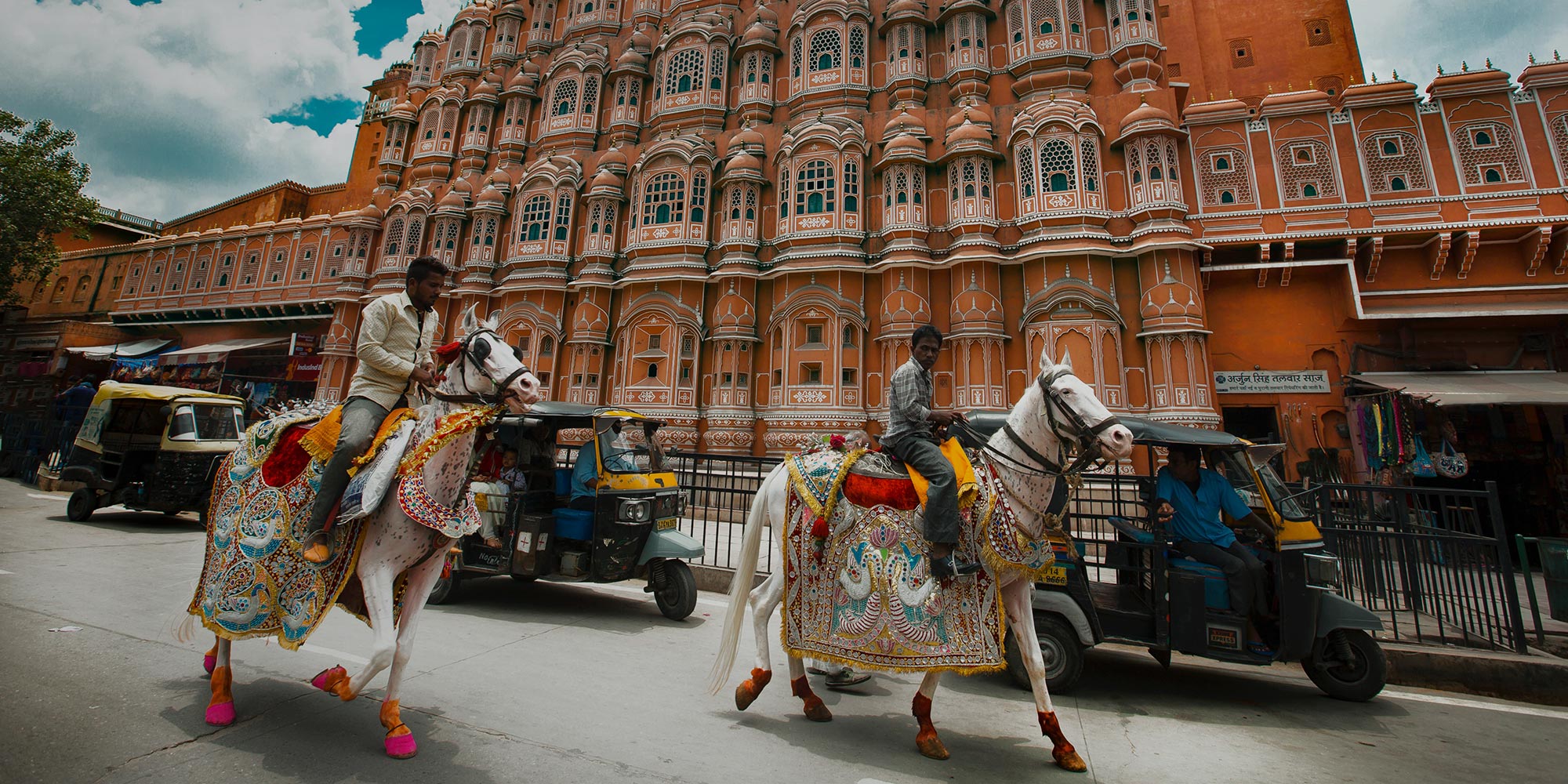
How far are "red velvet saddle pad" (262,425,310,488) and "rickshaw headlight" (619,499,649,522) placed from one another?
130 inches

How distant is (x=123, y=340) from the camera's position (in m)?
30.0

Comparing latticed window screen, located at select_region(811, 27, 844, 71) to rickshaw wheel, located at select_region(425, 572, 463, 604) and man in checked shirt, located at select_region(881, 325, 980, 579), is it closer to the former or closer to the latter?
man in checked shirt, located at select_region(881, 325, 980, 579)

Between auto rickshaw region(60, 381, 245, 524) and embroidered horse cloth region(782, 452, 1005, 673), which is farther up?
auto rickshaw region(60, 381, 245, 524)

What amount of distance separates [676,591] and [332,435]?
3.85m

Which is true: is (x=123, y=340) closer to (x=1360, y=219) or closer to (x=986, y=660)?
(x=986, y=660)

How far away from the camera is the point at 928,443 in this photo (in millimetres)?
3799

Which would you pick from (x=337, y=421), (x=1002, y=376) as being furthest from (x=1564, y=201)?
(x=337, y=421)

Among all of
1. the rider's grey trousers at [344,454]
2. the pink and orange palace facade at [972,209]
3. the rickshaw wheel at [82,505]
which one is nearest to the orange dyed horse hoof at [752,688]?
the rider's grey trousers at [344,454]

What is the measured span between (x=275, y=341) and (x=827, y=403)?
25.5m

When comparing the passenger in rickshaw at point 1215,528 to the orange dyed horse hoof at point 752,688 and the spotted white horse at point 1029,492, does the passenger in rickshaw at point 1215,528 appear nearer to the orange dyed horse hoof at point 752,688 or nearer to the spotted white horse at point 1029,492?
the spotted white horse at point 1029,492

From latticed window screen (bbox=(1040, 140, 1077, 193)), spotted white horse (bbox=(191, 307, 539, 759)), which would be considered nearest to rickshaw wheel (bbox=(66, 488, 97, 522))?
spotted white horse (bbox=(191, 307, 539, 759))

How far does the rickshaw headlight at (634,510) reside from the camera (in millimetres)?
6625

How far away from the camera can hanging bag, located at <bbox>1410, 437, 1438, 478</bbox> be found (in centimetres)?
1232

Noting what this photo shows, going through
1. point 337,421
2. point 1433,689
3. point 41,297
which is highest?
point 41,297
